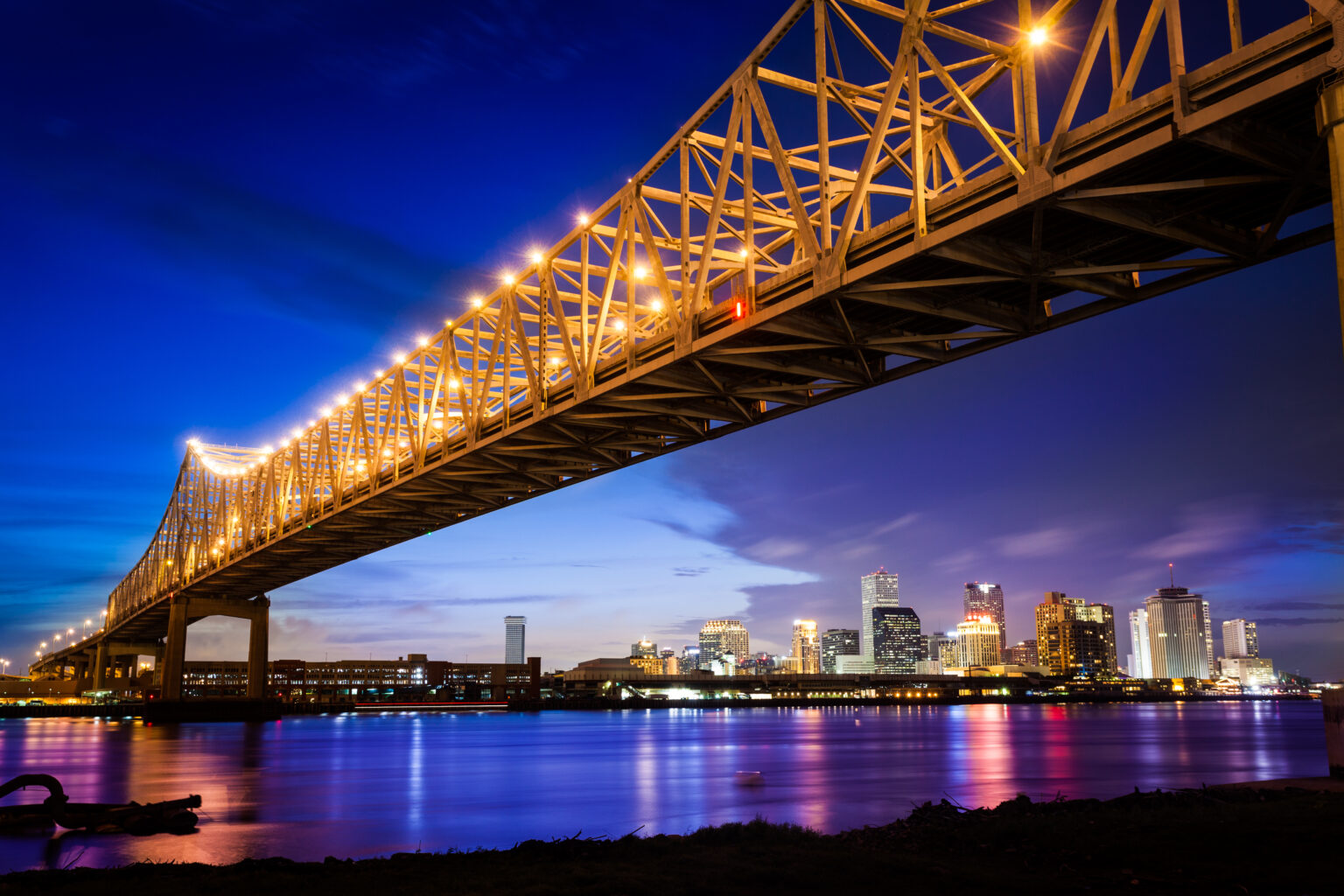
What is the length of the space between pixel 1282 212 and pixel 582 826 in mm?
22955

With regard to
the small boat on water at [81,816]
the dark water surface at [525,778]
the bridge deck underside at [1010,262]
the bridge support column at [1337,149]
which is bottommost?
the dark water surface at [525,778]

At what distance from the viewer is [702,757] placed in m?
60.0

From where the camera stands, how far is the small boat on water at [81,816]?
22797 mm

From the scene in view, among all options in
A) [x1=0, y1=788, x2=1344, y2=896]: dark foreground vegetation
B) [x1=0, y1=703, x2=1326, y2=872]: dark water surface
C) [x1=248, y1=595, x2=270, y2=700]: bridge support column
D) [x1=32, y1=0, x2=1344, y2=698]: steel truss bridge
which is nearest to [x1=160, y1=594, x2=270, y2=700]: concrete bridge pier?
[x1=248, y1=595, x2=270, y2=700]: bridge support column

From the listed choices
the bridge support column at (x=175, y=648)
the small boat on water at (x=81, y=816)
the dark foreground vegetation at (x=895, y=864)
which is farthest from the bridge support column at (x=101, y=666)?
the dark foreground vegetation at (x=895, y=864)

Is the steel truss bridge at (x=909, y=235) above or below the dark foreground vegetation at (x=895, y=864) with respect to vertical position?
above

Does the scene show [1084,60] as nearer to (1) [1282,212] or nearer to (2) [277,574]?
(1) [1282,212]

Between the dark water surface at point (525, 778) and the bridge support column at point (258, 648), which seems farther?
the bridge support column at point (258, 648)

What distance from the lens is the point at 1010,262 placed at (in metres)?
22.4

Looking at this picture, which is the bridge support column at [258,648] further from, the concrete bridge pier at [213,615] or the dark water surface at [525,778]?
the dark water surface at [525,778]

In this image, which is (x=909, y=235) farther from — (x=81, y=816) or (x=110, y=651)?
(x=110, y=651)

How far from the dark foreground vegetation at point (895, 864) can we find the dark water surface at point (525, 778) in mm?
6170

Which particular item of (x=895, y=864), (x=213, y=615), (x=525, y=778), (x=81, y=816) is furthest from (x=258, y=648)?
(x=895, y=864)

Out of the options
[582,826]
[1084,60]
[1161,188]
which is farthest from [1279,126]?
[582,826]
